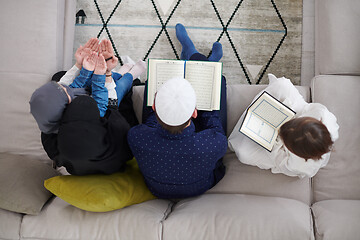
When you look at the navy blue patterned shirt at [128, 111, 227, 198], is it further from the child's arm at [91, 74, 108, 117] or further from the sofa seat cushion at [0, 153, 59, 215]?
the sofa seat cushion at [0, 153, 59, 215]

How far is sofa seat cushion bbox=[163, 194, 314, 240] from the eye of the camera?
1305mm

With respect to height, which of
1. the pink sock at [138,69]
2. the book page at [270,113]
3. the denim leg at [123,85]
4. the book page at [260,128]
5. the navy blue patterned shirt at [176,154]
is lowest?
the navy blue patterned shirt at [176,154]

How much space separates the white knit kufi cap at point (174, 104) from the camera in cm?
123

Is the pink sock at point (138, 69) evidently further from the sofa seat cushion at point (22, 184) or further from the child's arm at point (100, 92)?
the sofa seat cushion at point (22, 184)

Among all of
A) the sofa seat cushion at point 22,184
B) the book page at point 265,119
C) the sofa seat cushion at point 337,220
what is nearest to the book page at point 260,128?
the book page at point 265,119

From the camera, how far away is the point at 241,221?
53.0 inches

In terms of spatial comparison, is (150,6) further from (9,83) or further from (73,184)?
(73,184)

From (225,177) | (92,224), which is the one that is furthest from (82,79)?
(225,177)

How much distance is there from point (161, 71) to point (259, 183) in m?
0.83

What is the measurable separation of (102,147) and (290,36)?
1.60 metres

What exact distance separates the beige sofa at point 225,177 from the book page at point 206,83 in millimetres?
196

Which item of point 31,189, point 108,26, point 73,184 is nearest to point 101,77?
point 73,184

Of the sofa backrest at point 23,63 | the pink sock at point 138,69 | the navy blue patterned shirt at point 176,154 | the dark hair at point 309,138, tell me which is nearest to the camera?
the dark hair at point 309,138

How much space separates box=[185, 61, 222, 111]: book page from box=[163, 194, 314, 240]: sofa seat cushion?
1.73ft
